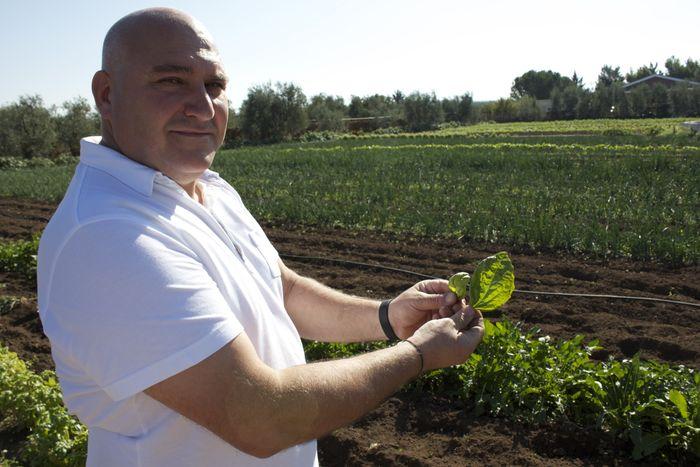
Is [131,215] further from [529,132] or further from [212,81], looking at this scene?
[529,132]

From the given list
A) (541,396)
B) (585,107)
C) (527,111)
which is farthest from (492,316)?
(527,111)

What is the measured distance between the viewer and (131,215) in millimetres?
1482

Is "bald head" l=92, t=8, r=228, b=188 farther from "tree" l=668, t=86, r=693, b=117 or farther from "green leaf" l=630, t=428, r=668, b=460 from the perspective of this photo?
"tree" l=668, t=86, r=693, b=117

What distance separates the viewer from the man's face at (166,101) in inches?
67.2

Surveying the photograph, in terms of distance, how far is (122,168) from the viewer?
1.64m

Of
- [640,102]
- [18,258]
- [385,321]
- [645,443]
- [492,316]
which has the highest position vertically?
[640,102]

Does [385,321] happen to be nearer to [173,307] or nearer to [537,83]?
[173,307]

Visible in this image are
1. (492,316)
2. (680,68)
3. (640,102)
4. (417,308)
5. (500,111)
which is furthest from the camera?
(680,68)

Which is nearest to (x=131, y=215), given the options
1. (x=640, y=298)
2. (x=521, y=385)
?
(x=521, y=385)

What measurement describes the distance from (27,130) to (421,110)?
124ft

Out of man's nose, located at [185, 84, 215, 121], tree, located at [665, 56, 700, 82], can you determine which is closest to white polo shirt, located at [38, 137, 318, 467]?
man's nose, located at [185, 84, 215, 121]

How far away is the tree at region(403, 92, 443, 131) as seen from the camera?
6362 centimetres

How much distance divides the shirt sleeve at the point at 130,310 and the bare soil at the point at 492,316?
2925 millimetres

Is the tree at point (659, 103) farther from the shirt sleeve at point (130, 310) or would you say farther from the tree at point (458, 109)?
the shirt sleeve at point (130, 310)
